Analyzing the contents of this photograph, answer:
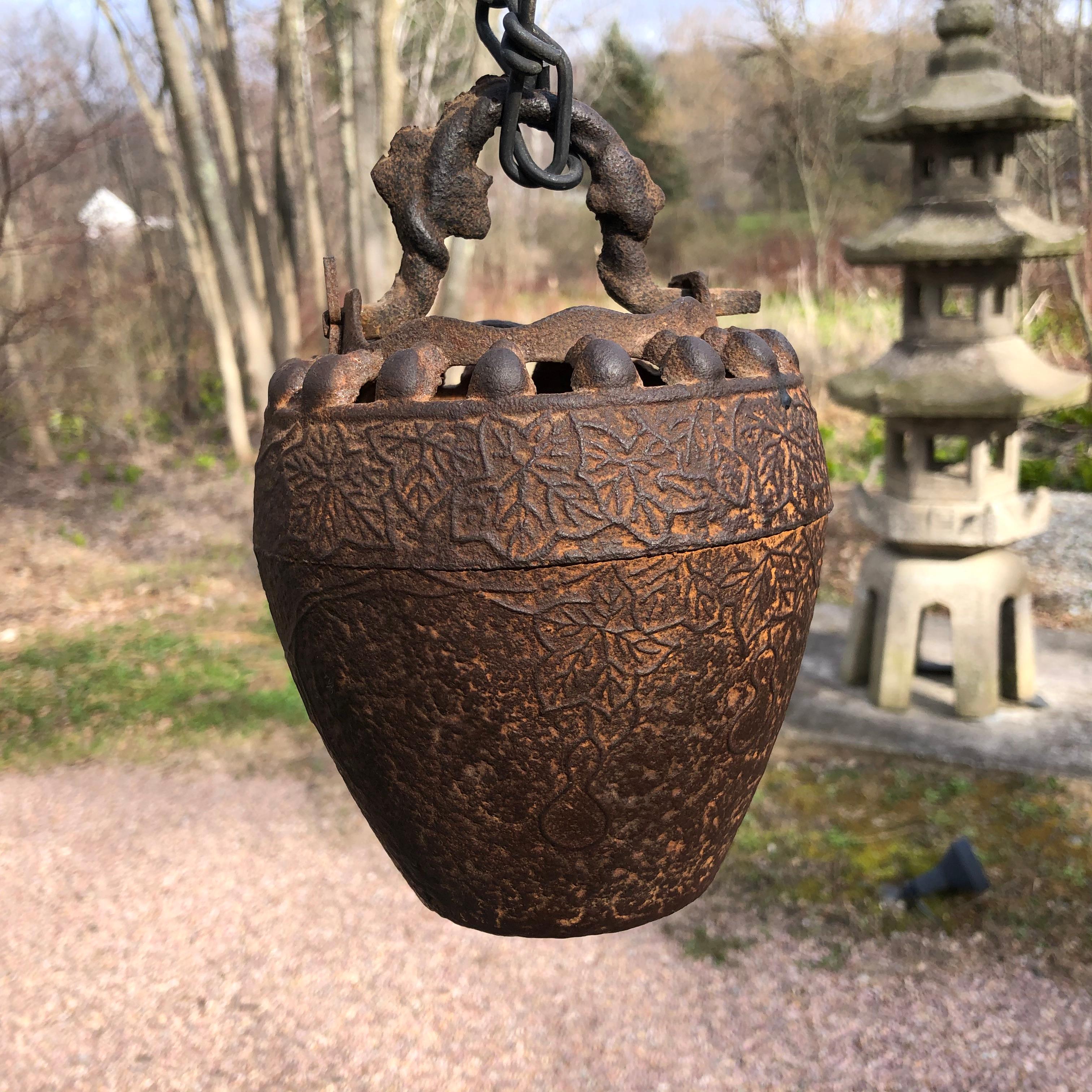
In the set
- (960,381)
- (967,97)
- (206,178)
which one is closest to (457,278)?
(206,178)

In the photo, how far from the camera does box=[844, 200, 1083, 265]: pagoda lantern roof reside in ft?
16.1

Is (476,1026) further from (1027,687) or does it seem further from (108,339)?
(108,339)

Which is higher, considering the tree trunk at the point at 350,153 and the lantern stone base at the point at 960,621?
the tree trunk at the point at 350,153

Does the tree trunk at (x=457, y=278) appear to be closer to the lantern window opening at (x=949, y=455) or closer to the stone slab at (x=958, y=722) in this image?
the lantern window opening at (x=949, y=455)

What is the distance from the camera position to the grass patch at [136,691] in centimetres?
553

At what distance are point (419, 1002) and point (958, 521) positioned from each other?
11.4 feet

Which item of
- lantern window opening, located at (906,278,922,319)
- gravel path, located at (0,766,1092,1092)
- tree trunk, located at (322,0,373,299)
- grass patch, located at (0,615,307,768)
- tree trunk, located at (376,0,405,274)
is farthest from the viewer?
tree trunk, located at (322,0,373,299)

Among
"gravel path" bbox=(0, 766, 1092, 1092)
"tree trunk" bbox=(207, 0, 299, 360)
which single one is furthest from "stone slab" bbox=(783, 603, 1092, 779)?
"tree trunk" bbox=(207, 0, 299, 360)

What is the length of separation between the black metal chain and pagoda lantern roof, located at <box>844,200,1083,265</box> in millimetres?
4183

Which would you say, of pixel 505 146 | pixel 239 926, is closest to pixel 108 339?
pixel 239 926

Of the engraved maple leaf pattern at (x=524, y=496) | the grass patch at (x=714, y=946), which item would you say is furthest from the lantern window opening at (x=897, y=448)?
the engraved maple leaf pattern at (x=524, y=496)

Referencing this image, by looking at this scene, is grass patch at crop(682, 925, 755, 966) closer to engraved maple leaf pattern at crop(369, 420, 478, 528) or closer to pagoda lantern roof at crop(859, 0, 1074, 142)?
engraved maple leaf pattern at crop(369, 420, 478, 528)

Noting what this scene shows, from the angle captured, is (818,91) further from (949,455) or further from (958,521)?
(958,521)

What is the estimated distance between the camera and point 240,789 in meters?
5.05
